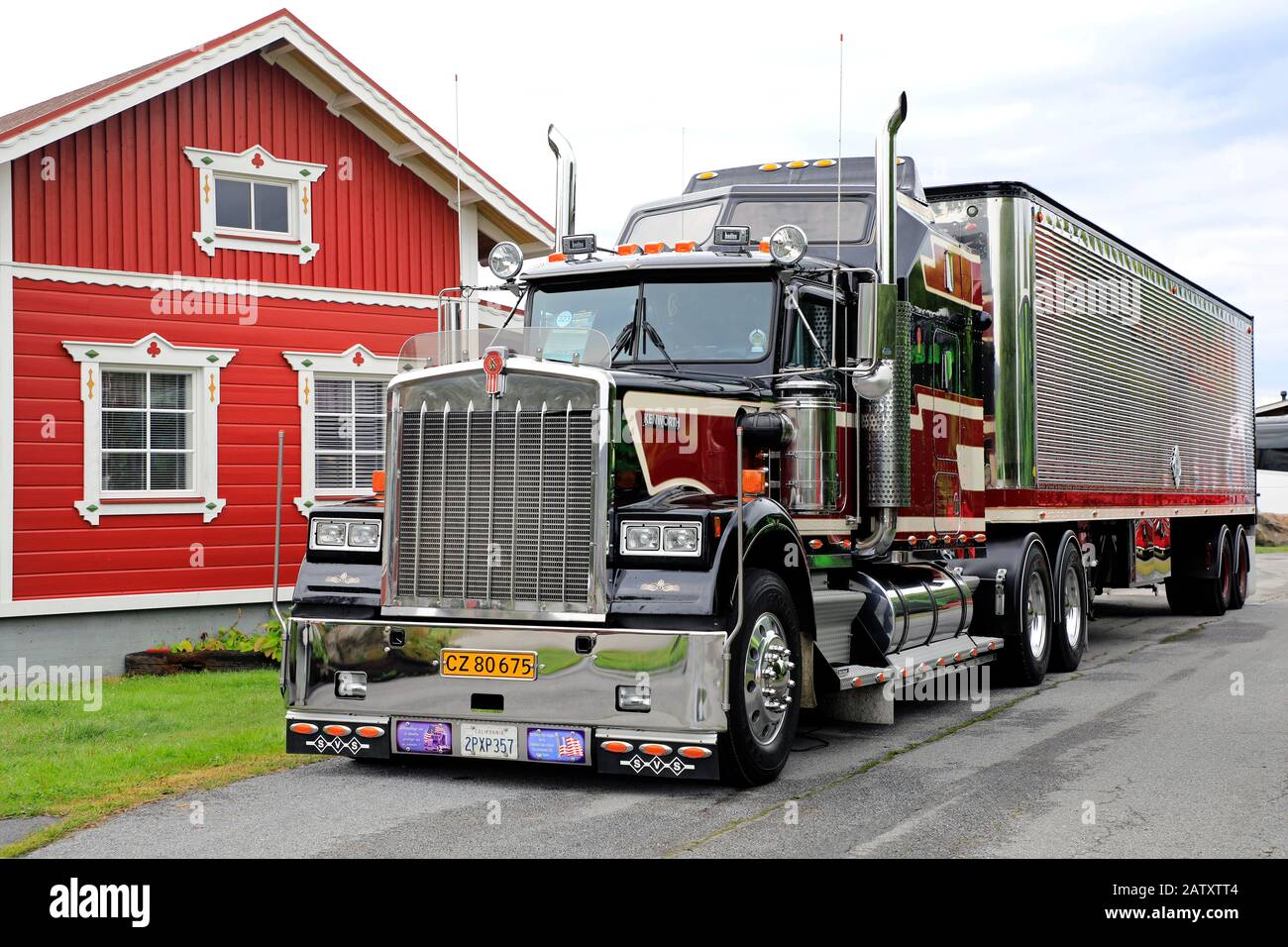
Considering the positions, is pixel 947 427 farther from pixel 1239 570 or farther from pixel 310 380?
pixel 1239 570

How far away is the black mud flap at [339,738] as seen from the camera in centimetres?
754

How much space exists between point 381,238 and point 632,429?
9.76 metres

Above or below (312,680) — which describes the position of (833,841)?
below

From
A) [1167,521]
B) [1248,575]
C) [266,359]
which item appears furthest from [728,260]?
[1248,575]

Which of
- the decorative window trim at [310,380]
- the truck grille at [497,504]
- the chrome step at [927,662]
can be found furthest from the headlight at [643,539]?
the decorative window trim at [310,380]

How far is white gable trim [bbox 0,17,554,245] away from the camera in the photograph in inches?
533

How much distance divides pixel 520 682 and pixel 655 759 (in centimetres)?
79

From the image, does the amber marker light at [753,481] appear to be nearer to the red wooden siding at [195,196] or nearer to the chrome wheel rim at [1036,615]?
the chrome wheel rim at [1036,615]

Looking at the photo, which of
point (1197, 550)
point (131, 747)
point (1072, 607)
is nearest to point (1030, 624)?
point (1072, 607)

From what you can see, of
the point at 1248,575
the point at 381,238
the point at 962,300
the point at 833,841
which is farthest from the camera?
the point at 1248,575

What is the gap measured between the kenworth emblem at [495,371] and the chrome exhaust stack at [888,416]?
9.37 ft

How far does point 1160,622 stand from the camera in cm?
1867

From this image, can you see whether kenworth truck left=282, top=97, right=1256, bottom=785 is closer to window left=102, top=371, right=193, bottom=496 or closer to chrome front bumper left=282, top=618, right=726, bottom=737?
chrome front bumper left=282, top=618, right=726, bottom=737

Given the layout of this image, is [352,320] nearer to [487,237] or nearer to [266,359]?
[266,359]
